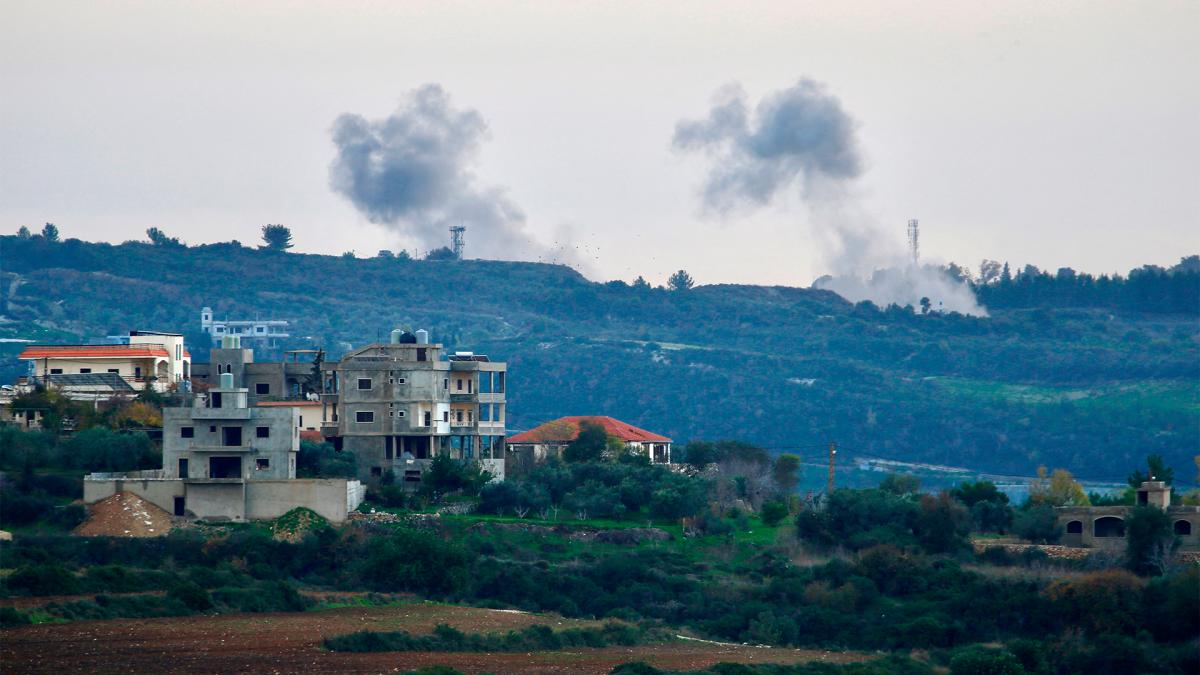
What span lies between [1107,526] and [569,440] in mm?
26926

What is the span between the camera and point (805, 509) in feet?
283

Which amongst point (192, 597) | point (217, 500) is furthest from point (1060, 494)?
point (192, 597)

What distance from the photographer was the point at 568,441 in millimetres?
99562

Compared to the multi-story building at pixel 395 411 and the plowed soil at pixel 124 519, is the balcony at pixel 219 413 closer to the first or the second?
the plowed soil at pixel 124 519

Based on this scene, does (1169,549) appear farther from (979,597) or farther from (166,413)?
(166,413)

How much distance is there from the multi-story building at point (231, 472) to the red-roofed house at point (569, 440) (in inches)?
698

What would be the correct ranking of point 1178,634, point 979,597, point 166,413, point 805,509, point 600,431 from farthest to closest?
point 600,431 < point 805,509 < point 166,413 < point 979,597 < point 1178,634

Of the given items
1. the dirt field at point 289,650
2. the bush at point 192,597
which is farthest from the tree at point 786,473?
the bush at point 192,597

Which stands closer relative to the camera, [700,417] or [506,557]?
[506,557]

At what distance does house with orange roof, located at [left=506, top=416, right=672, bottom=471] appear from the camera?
97.4 metres

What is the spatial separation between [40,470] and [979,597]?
32.1 metres

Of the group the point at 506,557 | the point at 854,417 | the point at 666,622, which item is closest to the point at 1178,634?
the point at 666,622

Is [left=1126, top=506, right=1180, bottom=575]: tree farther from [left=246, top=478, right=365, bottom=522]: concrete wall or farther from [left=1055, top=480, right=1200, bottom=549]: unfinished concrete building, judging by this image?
[left=246, top=478, right=365, bottom=522]: concrete wall

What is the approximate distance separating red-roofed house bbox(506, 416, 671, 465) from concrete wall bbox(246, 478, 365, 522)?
60.6 feet
